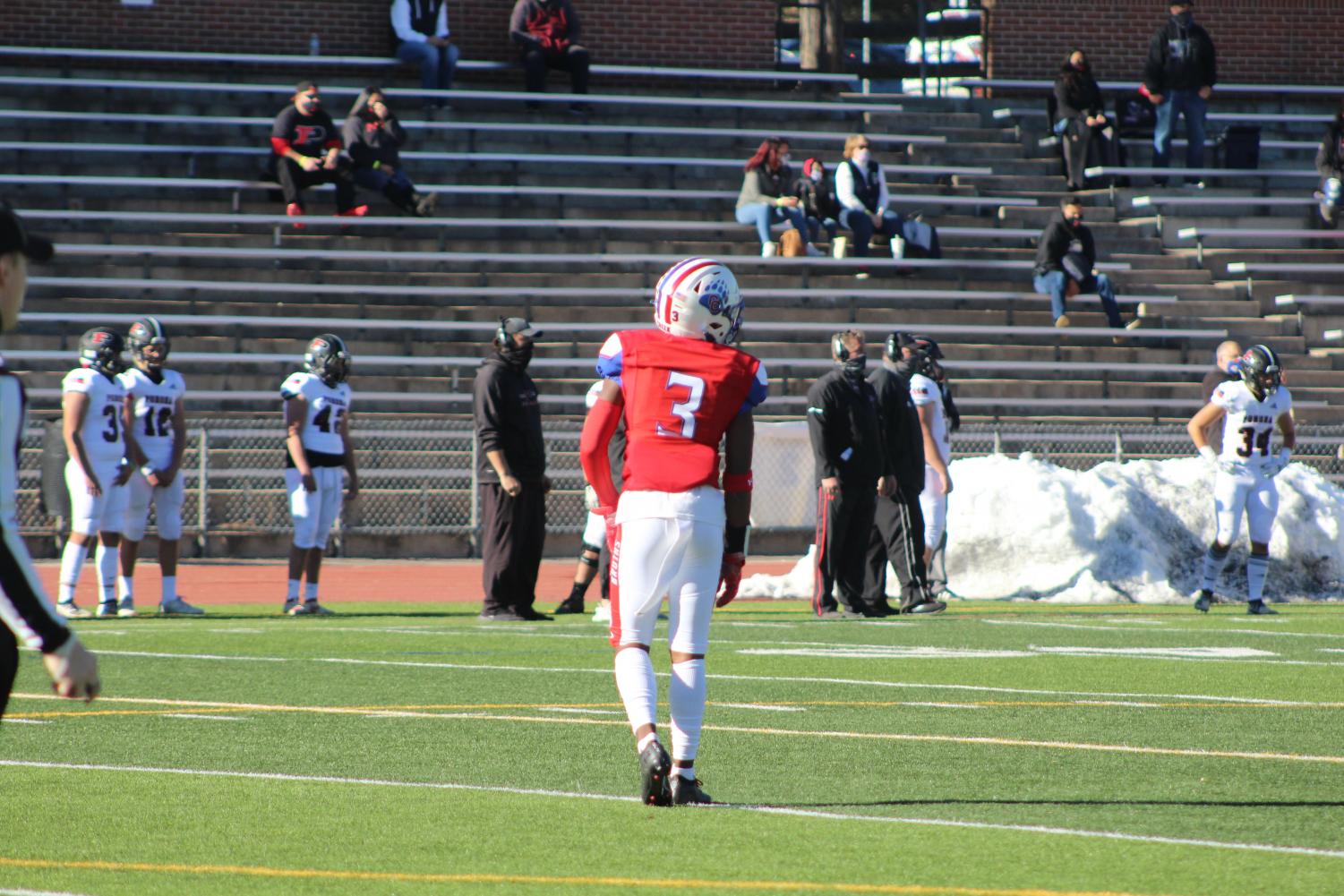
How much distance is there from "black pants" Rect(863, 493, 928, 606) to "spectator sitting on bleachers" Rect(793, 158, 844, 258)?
423 inches

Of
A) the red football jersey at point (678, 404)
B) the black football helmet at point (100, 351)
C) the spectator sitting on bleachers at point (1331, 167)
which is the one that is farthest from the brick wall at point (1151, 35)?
the red football jersey at point (678, 404)

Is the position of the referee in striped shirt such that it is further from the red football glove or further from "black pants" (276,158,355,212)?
"black pants" (276,158,355,212)

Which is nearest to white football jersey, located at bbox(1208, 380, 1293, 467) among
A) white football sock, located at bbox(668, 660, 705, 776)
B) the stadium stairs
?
the stadium stairs

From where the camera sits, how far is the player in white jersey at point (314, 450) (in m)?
15.0

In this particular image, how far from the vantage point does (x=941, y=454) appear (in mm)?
15844

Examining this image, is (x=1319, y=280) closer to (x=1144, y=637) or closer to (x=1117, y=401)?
(x=1117, y=401)

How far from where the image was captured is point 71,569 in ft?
46.9

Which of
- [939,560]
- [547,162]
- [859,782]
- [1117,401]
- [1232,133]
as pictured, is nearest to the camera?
[859,782]

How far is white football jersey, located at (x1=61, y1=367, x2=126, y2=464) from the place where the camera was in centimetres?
1430

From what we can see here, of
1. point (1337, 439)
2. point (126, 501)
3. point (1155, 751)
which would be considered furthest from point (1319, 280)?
point (1155, 751)

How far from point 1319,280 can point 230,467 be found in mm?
15152

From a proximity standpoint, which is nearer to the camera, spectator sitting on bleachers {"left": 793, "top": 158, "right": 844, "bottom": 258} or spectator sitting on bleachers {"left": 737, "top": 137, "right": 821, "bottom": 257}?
spectator sitting on bleachers {"left": 737, "top": 137, "right": 821, "bottom": 257}

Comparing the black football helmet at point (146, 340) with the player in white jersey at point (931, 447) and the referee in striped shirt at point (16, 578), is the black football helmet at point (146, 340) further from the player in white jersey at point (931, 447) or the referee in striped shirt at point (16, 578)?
the referee in striped shirt at point (16, 578)

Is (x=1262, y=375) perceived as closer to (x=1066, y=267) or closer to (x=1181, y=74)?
(x=1066, y=267)
